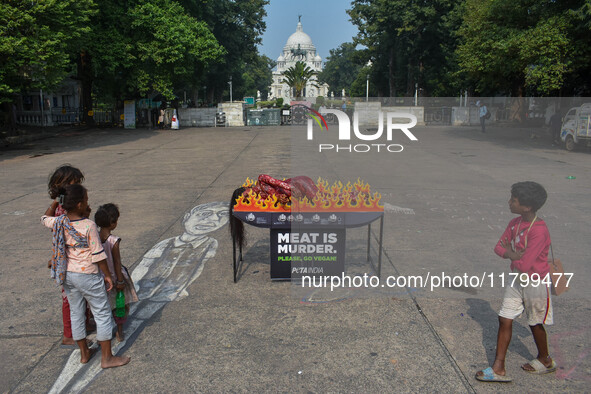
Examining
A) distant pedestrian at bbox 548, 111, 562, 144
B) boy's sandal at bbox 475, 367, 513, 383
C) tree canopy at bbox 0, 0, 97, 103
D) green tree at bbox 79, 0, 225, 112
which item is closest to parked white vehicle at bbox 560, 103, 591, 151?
distant pedestrian at bbox 548, 111, 562, 144

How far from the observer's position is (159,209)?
960cm

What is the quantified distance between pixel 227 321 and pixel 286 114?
3682 cm

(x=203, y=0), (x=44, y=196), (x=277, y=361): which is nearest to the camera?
(x=277, y=361)

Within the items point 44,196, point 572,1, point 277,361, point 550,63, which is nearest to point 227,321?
point 277,361

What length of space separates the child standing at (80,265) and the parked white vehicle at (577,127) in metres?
20.6

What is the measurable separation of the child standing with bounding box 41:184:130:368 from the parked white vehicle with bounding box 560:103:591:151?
2060 cm

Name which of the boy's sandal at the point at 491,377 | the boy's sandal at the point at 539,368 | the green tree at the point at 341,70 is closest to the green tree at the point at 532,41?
the boy's sandal at the point at 539,368

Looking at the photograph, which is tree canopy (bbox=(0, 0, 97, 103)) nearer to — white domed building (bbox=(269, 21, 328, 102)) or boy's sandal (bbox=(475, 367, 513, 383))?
boy's sandal (bbox=(475, 367, 513, 383))

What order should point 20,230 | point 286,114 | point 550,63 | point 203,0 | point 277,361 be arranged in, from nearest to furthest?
1. point 277,361
2. point 20,230
3. point 550,63
4. point 203,0
5. point 286,114

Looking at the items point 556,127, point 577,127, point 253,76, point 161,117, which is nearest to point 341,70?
point 253,76

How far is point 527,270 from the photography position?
A: 11.8 feet

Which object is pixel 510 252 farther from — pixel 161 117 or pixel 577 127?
pixel 161 117

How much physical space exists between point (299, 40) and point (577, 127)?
144 m

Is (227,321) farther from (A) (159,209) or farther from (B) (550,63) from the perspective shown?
(B) (550,63)
